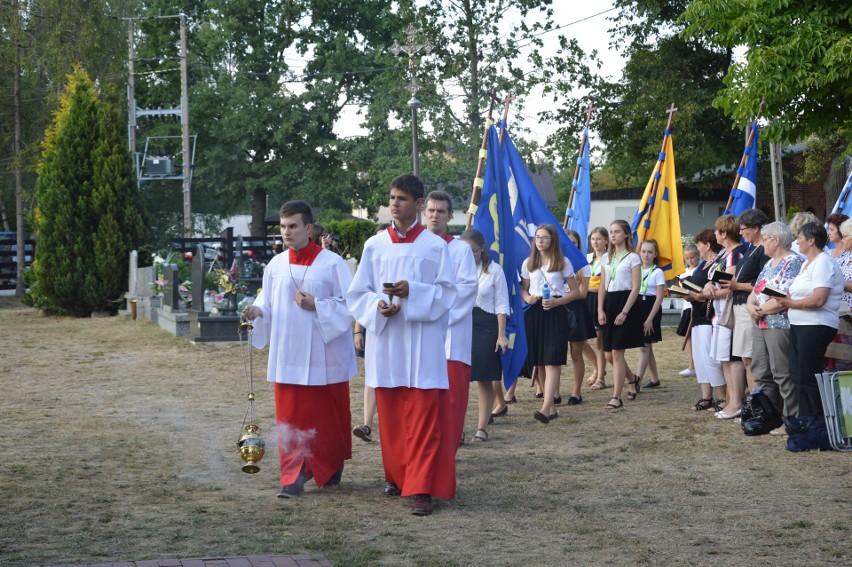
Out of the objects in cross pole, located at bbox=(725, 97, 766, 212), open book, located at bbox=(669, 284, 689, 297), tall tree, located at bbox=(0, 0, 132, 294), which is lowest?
open book, located at bbox=(669, 284, 689, 297)

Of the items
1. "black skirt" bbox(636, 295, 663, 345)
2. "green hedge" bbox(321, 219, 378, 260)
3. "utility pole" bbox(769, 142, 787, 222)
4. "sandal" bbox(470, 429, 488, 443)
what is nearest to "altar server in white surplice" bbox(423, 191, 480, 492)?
"sandal" bbox(470, 429, 488, 443)

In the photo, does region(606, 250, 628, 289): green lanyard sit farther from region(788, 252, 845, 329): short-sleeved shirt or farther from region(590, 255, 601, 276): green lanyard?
region(788, 252, 845, 329): short-sleeved shirt

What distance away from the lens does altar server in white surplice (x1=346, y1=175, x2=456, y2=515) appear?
662 centimetres

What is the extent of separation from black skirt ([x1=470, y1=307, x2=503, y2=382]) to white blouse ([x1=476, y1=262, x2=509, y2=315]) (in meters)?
0.07

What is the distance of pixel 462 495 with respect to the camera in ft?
23.3

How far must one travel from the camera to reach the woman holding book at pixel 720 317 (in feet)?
32.3

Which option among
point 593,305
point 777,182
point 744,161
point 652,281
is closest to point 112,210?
point 777,182

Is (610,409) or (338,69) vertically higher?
(338,69)

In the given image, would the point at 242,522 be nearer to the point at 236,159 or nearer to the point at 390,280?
the point at 390,280

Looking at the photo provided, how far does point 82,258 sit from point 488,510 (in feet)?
66.7

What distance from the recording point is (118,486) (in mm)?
7359

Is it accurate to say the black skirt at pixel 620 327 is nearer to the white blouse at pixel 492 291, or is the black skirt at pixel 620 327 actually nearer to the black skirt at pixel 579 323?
the black skirt at pixel 579 323

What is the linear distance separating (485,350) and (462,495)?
219 centimetres

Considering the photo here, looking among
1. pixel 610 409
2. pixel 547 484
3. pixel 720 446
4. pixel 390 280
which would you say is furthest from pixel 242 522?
pixel 610 409
